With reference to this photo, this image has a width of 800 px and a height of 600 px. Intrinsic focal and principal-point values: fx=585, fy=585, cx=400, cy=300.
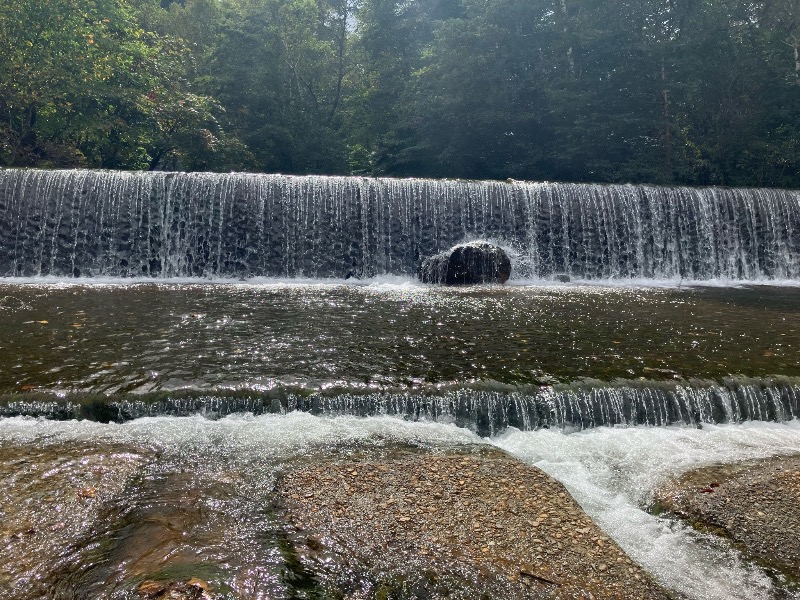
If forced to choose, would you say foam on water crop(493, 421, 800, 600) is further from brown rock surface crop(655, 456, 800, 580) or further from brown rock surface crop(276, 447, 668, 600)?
brown rock surface crop(276, 447, 668, 600)

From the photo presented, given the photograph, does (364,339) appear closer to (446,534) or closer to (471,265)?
(446,534)

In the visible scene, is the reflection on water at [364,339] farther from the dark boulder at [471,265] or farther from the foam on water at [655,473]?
the dark boulder at [471,265]

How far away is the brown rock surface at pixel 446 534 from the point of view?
2680 millimetres

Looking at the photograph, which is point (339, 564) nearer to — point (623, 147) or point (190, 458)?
point (190, 458)

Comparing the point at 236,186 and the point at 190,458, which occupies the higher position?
the point at 236,186

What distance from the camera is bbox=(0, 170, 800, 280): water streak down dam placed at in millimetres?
13719

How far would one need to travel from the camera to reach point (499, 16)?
2547cm

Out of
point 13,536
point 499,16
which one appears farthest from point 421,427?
point 499,16

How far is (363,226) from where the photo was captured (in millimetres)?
15078

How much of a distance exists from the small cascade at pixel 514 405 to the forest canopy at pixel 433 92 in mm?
17455

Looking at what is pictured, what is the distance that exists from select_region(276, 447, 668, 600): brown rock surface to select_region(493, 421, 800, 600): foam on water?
0.29m

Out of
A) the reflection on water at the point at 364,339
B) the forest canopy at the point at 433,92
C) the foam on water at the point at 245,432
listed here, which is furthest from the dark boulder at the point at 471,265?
the forest canopy at the point at 433,92

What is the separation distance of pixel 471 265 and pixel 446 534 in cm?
1078

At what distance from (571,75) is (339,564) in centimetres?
2602
